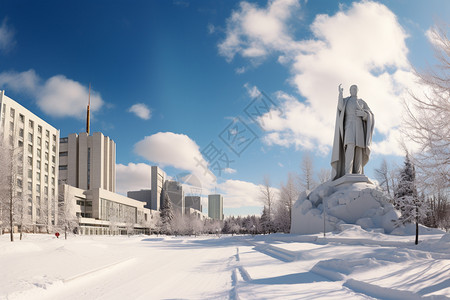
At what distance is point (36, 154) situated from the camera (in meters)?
57.8

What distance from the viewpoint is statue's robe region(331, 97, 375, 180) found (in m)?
31.2

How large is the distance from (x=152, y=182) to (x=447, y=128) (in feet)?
378

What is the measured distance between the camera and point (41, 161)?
59094 mm

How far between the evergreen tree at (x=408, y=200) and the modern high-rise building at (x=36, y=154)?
136 ft

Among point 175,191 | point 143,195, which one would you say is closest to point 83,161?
point 143,195

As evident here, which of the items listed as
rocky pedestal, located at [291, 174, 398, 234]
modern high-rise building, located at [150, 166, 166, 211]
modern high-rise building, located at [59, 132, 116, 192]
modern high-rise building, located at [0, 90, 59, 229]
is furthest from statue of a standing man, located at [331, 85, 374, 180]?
modern high-rise building, located at [150, 166, 166, 211]

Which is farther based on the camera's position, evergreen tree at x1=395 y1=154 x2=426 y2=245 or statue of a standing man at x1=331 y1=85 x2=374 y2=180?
statue of a standing man at x1=331 y1=85 x2=374 y2=180

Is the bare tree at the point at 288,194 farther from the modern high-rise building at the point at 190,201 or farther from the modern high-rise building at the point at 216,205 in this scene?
the modern high-rise building at the point at 216,205

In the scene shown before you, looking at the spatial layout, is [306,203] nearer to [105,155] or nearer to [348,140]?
[348,140]

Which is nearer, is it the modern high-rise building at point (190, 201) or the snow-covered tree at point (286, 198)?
the snow-covered tree at point (286, 198)

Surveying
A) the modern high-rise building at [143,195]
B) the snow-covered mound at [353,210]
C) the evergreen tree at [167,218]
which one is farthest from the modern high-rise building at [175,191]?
the snow-covered mound at [353,210]

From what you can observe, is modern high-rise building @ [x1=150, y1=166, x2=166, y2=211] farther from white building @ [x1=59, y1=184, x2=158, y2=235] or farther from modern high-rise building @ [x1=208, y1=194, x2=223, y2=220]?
modern high-rise building @ [x1=208, y1=194, x2=223, y2=220]

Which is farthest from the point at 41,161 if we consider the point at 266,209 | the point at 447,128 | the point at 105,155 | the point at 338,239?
the point at 447,128

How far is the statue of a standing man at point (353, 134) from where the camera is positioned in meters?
31.1
